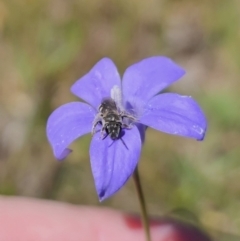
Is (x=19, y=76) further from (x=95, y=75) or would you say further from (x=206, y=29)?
(x=95, y=75)

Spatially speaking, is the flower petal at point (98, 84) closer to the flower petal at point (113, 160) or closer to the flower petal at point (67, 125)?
the flower petal at point (67, 125)

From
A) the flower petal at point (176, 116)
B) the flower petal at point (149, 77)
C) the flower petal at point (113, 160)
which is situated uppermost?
the flower petal at point (149, 77)

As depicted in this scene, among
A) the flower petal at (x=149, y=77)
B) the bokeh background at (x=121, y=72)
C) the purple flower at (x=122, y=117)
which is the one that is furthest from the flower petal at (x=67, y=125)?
the bokeh background at (x=121, y=72)

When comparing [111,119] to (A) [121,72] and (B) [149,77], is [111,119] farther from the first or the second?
(A) [121,72]

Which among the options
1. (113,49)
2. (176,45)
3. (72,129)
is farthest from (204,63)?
(72,129)

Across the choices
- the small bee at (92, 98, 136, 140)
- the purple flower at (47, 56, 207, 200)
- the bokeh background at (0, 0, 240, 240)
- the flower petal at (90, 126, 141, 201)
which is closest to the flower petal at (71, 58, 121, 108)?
the purple flower at (47, 56, 207, 200)
